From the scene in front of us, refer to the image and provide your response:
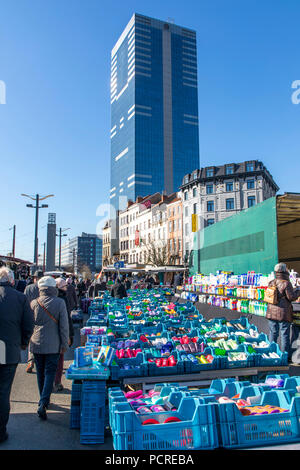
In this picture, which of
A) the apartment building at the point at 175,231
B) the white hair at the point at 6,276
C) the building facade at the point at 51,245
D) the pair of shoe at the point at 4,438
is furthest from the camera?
the apartment building at the point at 175,231

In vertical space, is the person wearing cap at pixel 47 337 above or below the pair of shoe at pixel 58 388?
above

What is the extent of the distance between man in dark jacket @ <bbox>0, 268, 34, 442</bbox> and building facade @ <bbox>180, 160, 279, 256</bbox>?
41.9 meters

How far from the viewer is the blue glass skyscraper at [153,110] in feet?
350

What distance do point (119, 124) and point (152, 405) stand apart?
12413 cm

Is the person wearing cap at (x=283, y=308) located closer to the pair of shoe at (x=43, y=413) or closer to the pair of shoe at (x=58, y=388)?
the pair of shoe at (x=58, y=388)

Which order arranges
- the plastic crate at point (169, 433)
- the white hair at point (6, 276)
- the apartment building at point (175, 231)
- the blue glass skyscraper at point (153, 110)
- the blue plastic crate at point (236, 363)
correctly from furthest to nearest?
the blue glass skyscraper at point (153, 110) < the apartment building at point (175, 231) < the blue plastic crate at point (236, 363) < the white hair at point (6, 276) < the plastic crate at point (169, 433)

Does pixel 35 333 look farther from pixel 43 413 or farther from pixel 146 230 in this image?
pixel 146 230

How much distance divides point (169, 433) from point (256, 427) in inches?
30.2

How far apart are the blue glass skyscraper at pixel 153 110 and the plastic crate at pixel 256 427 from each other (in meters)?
101

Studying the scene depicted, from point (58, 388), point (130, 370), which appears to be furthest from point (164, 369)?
point (58, 388)

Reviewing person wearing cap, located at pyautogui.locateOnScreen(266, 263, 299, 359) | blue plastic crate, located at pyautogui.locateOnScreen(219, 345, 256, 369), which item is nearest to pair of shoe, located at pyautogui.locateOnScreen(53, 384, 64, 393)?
blue plastic crate, located at pyautogui.locateOnScreen(219, 345, 256, 369)

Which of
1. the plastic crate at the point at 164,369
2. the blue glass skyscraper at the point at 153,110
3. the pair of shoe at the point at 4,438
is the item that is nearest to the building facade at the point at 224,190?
the plastic crate at the point at 164,369

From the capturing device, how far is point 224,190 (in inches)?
1813

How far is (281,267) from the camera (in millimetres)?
7266
